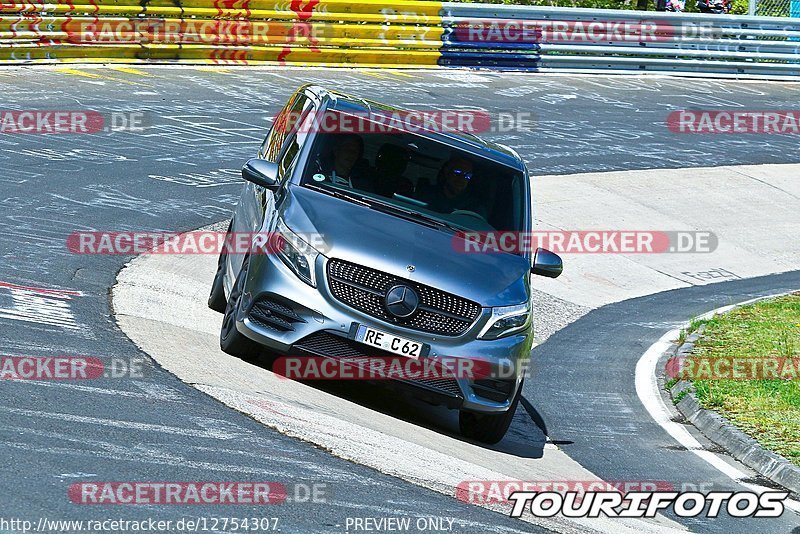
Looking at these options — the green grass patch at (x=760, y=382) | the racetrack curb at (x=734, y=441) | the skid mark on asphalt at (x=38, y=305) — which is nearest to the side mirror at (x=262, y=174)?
the skid mark on asphalt at (x=38, y=305)

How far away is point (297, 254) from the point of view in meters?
8.12

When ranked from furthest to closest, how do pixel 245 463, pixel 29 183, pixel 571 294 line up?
pixel 571 294 → pixel 29 183 → pixel 245 463

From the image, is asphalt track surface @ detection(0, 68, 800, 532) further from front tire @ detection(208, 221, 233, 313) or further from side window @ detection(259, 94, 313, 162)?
side window @ detection(259, 94, 313, 162)

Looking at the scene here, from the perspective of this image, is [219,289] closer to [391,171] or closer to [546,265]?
[391,171]

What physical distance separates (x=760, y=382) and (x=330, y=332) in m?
4.70

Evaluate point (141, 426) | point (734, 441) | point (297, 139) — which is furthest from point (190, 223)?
point (141, 426)

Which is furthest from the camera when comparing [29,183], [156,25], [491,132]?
[156,25]

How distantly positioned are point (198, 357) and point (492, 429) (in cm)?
199

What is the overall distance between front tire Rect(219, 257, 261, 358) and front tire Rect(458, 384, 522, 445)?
1.47 m

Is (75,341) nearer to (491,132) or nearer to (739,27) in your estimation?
(491,132)

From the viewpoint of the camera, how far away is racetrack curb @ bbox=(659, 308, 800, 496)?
28.3 ft

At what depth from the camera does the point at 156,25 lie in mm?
22656

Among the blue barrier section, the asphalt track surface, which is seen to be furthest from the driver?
the blue barrier section

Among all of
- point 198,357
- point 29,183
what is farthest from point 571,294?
point 198,357
